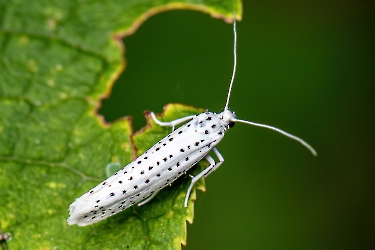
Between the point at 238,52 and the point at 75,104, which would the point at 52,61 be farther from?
the point at 238,52

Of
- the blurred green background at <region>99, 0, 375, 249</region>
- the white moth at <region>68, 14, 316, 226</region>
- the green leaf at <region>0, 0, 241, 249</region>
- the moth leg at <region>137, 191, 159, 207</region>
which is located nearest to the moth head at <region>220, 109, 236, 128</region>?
the white moth at <region>68, 14, 316, 226</region>

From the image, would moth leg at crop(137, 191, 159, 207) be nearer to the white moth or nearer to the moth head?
the white moth

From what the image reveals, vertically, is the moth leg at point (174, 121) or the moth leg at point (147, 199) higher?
the moth leg at point (174, 121)

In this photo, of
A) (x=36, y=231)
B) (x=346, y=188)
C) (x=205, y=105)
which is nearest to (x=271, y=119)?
(x=205, y=105)

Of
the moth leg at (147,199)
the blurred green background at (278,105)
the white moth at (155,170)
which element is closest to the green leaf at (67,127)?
the moth leg at (147,199)

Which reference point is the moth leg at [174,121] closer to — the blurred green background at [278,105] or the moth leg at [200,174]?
the moth leg at [200,174]

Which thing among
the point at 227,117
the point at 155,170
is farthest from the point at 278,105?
the point at 155,170
